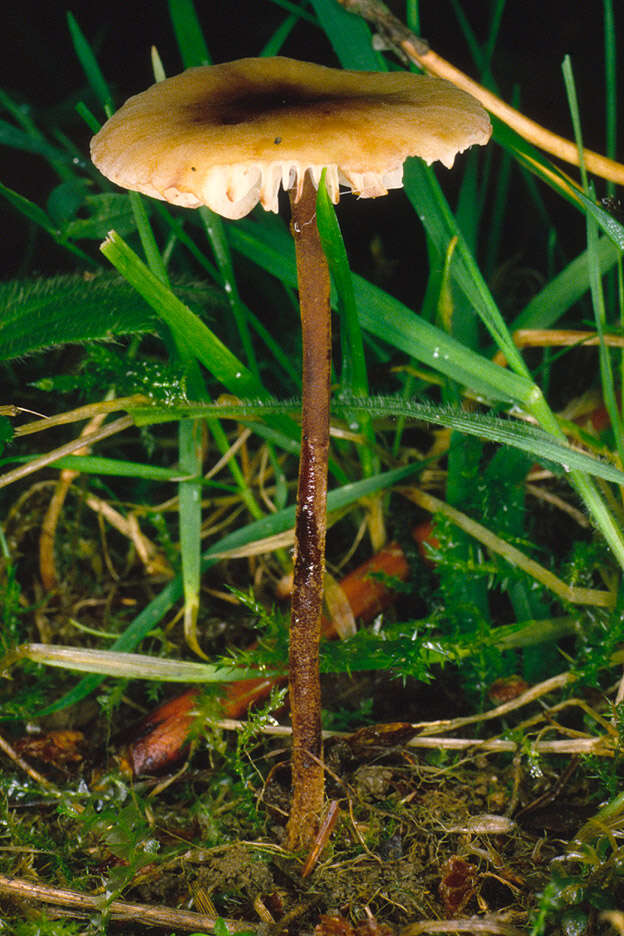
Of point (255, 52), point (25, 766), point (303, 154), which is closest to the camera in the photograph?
point (303, 154)

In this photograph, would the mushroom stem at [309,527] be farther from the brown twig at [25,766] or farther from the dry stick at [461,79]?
the dry stick at [461,79]

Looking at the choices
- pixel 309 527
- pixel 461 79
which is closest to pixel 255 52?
pixel 461 79

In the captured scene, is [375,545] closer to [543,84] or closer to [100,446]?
[100,446]

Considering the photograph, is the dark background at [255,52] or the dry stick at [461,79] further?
the dark background at [255,52]

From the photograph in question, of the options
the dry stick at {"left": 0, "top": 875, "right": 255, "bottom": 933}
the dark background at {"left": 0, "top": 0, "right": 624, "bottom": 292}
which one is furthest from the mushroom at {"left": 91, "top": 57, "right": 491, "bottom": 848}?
the dark background at {"left": 0, "top": 0, "right": 624, "bottom": 292}

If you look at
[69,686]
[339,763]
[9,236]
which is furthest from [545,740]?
[9,236]

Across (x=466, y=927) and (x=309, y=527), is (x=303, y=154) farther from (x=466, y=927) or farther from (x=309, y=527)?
(x=466, y=927)

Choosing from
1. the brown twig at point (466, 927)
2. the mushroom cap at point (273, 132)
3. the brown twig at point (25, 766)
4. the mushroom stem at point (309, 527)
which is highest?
the mushroom cap at point (273, 132)

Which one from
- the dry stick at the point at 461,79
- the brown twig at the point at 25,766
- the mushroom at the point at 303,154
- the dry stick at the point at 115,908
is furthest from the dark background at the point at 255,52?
the dry stick at the point at 115,908
